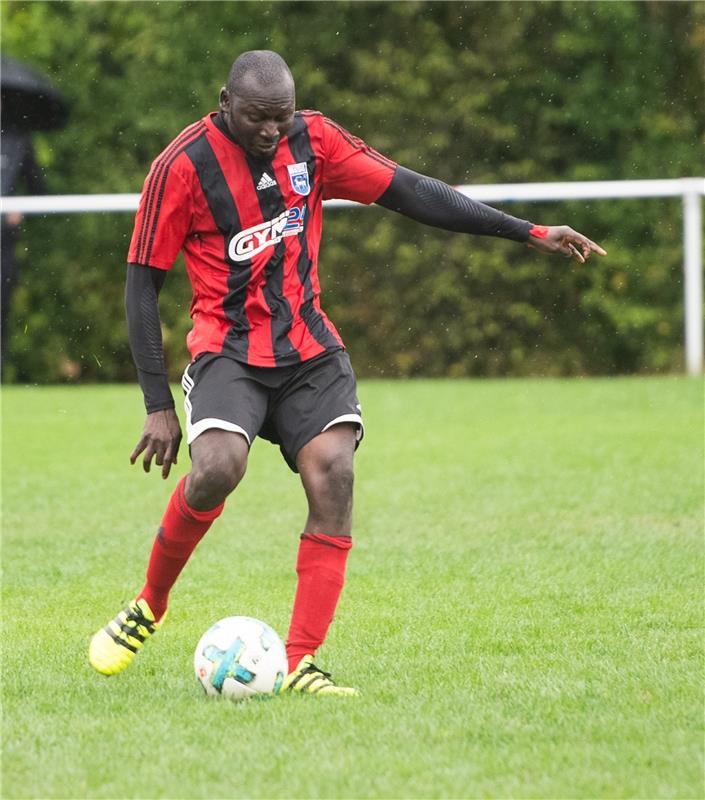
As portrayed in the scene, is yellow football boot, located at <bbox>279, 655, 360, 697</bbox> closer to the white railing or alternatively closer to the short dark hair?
the short dark hair

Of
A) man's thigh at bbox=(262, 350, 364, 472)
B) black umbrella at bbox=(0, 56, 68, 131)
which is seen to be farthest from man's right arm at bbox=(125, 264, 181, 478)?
black umbrella at bbox=(0, 56, 68, 131)

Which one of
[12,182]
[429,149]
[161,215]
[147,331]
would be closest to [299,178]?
[161,215]

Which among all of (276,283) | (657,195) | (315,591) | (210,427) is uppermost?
(657,195)

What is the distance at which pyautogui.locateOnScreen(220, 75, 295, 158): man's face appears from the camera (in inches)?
169

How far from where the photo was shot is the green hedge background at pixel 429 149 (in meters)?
16.4

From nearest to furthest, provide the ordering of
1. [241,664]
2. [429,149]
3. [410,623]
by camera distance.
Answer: [241,664] < [410,623] < [429,149]

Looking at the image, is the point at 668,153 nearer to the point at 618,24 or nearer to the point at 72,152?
the point at 618,24

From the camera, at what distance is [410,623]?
17.2ft

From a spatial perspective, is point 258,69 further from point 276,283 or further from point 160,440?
point 160,440

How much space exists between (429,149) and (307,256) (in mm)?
12594

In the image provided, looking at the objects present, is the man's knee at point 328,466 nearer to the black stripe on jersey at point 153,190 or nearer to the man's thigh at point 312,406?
the man's thigh at point 312,406

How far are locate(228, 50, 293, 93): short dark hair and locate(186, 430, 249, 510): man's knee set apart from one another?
41.5 inches

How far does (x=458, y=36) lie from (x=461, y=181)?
1.67m

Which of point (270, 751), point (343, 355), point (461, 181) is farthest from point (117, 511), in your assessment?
point (461, 181)
